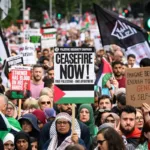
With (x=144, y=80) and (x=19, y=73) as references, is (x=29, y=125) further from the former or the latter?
(x=19, y=73)

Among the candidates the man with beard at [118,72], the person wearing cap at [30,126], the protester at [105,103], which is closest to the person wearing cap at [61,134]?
the person wearing cap at [30,126]

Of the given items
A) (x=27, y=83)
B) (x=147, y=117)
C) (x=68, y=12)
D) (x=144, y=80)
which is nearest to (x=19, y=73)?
(x=27, y=83)

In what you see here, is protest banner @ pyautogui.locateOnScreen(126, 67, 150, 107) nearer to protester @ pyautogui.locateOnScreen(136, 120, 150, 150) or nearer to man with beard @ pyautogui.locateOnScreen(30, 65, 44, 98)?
protester @ pyautogui.locateOnScreen(136, 120, 150, 150)

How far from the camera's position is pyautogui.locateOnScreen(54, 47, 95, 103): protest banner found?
37.8 ft

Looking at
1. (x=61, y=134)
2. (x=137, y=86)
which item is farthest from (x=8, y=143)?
(x=137, y=86)

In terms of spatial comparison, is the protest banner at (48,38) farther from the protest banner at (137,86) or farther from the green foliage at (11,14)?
the green foliage at (11,14)

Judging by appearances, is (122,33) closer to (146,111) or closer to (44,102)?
(44,102)

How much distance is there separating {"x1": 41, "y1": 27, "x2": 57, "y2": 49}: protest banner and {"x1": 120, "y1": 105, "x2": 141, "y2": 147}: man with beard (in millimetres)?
15777

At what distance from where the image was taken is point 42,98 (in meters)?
14.5

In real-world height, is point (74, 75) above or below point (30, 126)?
above

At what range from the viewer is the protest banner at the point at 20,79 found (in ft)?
51.0

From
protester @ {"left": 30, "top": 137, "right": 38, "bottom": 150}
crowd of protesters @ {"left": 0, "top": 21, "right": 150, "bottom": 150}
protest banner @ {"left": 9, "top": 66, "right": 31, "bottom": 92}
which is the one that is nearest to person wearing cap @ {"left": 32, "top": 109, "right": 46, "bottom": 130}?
crowd of protesters @ {"left": 0, "top": 21, "right": 150, "bottom": 150}

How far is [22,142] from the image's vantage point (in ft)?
37.0

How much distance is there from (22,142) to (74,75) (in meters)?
1.02
